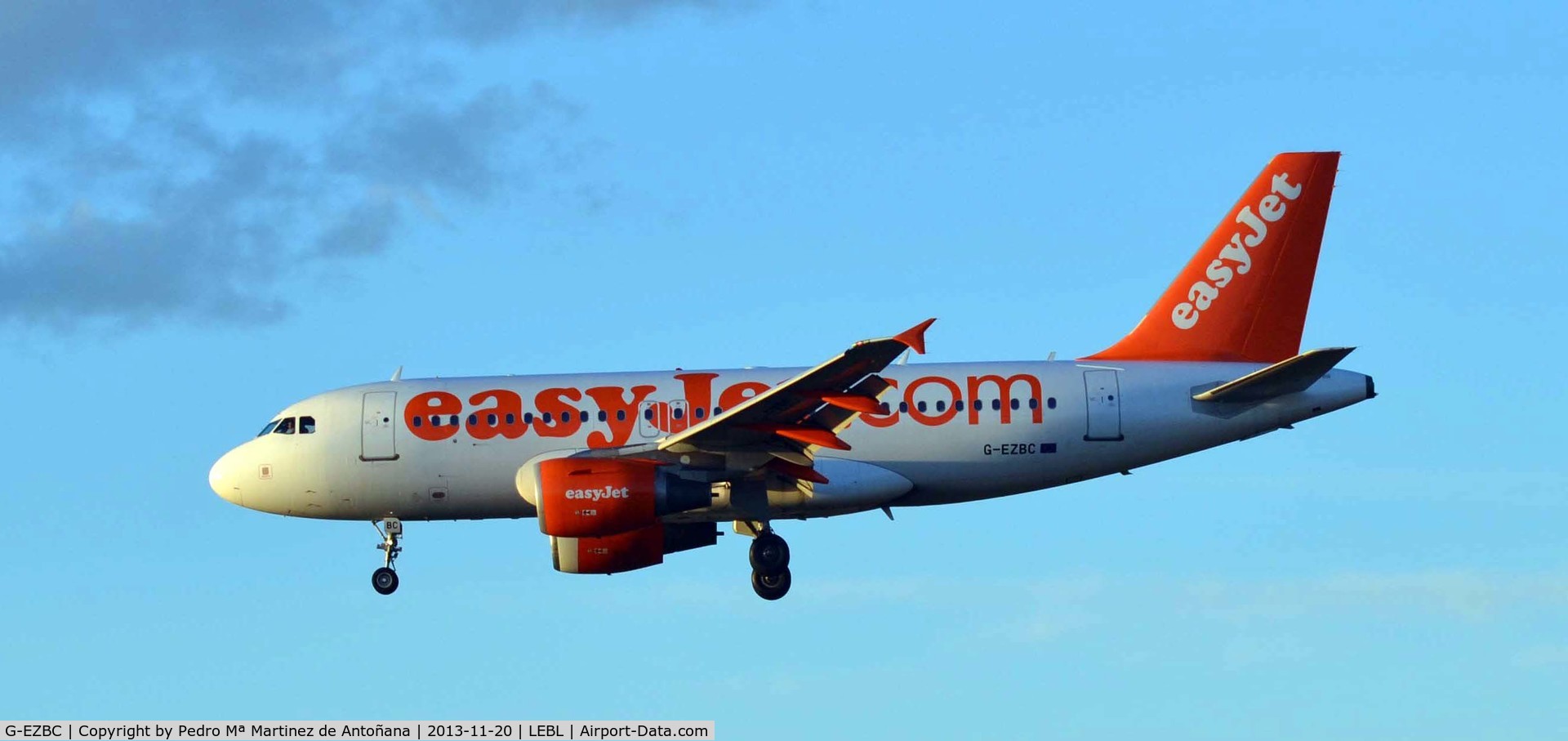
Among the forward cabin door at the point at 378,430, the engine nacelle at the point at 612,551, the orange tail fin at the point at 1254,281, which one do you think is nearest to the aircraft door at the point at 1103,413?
the orange tail fin at the point at 1254,281

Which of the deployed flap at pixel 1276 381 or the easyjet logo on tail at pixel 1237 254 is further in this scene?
the easyjet logo on tail at pixel 1237 254

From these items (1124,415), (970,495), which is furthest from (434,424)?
(1124,415)

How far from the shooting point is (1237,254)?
4306 centimetres

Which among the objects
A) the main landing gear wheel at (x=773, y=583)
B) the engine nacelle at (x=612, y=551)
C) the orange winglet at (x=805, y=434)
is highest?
the orange winglet at (x=805, y=434)

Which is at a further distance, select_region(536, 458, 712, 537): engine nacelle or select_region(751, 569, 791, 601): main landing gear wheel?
select_region(751, 569, 791, 601): main landing gear wheel

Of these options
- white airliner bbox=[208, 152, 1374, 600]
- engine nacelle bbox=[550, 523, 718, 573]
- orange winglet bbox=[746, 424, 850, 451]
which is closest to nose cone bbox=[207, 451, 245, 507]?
white airliner bbox=[208, 152, 1374, 600]

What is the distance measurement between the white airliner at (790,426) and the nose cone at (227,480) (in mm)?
52

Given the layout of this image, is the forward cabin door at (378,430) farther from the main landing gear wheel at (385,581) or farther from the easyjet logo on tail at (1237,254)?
the easyjet logo on tail at (1237,254)

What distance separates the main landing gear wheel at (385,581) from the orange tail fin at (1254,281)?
13.4 metres

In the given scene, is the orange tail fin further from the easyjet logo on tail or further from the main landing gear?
the main landing gear

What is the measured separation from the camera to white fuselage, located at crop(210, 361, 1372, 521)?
41.0 metres

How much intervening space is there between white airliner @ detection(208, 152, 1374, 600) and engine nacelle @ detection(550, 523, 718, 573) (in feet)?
0.12

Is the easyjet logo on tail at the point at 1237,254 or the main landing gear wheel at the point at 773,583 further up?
the easyjet logo on tail at the point at 1237,254

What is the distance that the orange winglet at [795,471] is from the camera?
39.9 m
